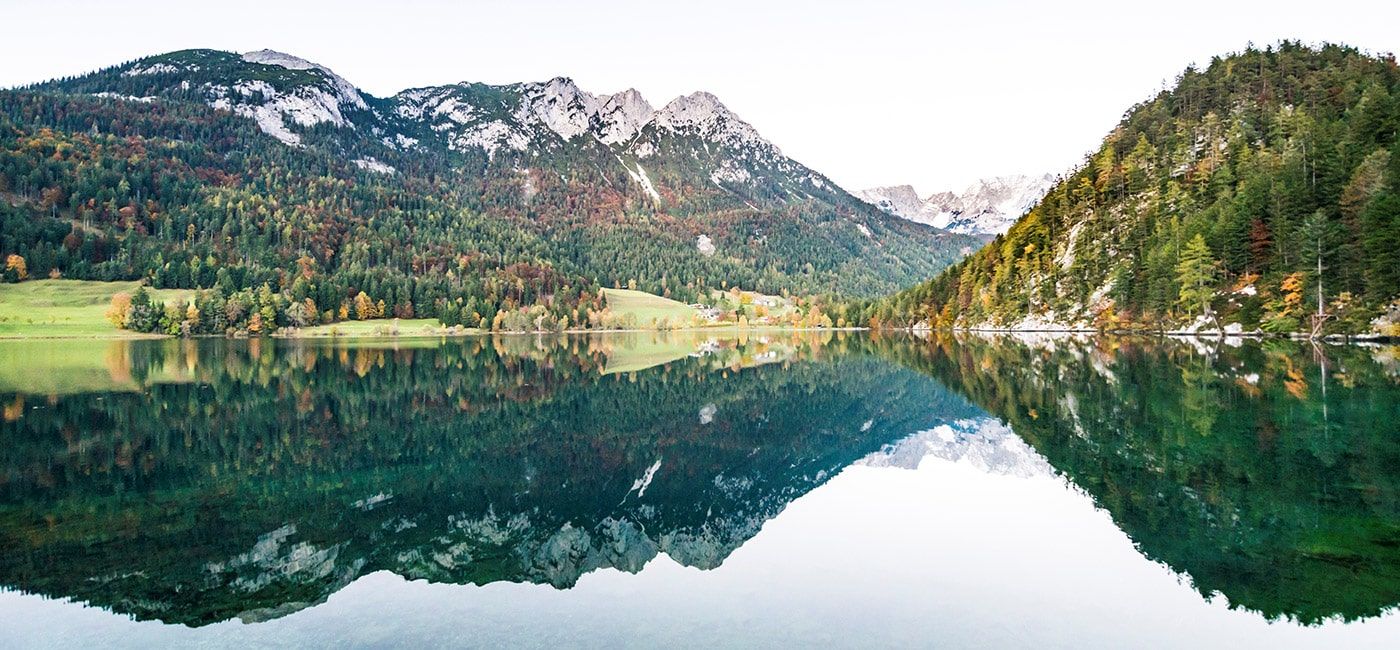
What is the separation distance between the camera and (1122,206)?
367ft

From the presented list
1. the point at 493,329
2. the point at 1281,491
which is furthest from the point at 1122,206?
the point at 493,329

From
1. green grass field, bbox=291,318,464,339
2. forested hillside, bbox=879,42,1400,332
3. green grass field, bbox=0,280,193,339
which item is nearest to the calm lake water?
forested hillside, bbox=879,42,1400,332

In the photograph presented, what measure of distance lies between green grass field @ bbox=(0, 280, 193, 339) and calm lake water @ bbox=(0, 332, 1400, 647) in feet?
432

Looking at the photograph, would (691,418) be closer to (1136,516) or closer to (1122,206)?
(1136,516)

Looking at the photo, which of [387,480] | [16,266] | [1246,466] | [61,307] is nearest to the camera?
[1246,466]

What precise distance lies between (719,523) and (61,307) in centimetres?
18408

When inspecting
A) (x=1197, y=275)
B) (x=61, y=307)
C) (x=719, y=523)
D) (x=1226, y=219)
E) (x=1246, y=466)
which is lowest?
(x=719, y=523)

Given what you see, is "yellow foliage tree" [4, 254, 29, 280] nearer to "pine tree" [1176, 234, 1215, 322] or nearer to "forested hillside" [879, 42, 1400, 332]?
"forested hillside" [879, 42, 1400, 332]

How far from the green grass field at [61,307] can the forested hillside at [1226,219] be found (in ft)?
531

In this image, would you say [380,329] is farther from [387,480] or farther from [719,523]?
[719,523]

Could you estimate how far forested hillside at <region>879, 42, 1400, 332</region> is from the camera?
225ft

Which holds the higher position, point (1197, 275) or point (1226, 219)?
point (1226, 219)

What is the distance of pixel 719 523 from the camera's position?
1580 cm

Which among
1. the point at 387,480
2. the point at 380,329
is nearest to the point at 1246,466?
the point at 387,480
